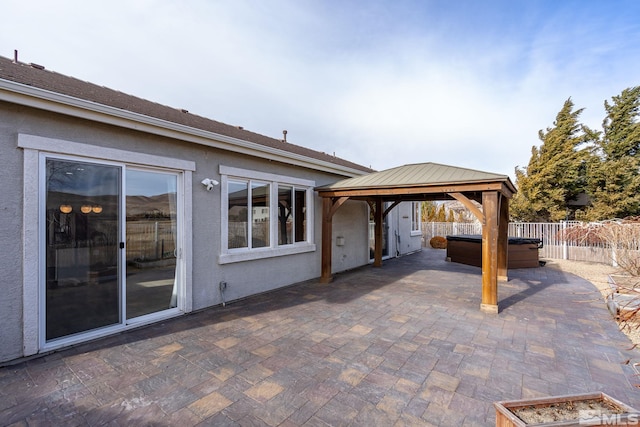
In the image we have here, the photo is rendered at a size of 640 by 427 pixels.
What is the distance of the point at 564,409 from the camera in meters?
1.96

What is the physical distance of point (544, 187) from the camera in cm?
1579

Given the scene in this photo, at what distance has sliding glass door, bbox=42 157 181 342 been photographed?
388 centimetres

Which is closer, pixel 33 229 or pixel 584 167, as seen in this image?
pixel 33 229

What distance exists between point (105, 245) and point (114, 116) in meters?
1.96

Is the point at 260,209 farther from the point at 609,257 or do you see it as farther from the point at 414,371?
the point at 609,257

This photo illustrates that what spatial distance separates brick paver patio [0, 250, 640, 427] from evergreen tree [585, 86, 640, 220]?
43.9 ft

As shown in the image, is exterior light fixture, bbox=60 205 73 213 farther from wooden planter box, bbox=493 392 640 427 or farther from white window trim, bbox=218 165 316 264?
wooden planter box, bbox=493 392 640 427

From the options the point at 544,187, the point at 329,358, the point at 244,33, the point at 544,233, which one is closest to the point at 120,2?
the point at 244,33

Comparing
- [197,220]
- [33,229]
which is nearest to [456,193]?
[197,220]

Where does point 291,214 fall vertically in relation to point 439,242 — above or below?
above

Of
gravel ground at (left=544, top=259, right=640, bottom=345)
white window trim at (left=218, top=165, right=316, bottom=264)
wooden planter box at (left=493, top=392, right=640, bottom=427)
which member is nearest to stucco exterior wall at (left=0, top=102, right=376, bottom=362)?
white window trim at (left=218, top=165, right=316, bottom=264)

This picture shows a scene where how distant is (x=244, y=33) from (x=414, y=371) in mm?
8601

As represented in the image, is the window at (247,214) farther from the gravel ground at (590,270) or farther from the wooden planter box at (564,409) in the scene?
the gravel ground at (590,270)

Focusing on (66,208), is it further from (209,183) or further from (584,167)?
(584,167)
